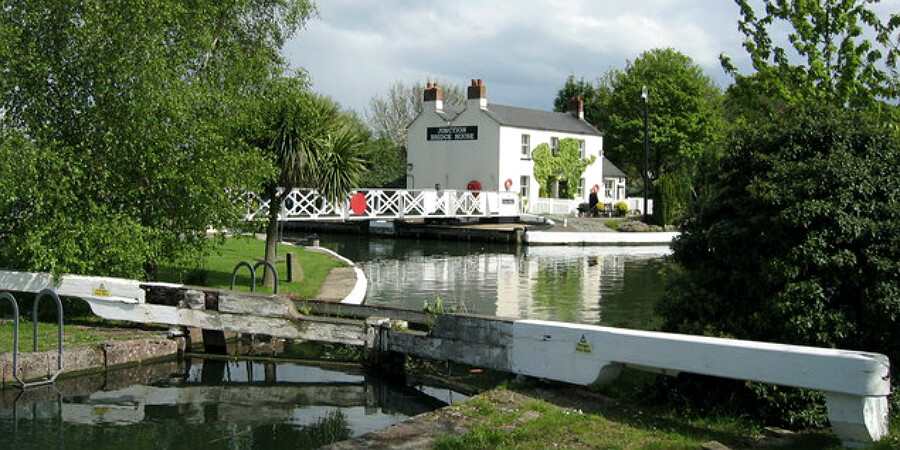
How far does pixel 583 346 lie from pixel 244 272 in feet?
44.1

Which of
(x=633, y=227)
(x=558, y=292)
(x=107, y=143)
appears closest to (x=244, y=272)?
(x=107, y=143)

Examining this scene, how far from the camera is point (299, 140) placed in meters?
17.9

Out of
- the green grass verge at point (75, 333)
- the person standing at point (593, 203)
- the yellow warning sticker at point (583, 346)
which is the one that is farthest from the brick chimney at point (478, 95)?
the yellow warning sticker at point (583, 346)

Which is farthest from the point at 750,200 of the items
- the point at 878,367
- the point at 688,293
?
the point at 878,367

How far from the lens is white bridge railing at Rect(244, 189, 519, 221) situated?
3639 centimetres

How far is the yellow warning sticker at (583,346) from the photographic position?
8.11 metres

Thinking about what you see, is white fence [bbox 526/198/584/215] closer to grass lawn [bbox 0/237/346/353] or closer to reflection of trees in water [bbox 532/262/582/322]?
reflection of trees in water [bbox 532/262/582/322]

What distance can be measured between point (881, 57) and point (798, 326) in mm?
10058

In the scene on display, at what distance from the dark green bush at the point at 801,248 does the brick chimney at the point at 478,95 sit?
42827 millimetres

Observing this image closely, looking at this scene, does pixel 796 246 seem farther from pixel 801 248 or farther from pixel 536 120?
pixel 536 120

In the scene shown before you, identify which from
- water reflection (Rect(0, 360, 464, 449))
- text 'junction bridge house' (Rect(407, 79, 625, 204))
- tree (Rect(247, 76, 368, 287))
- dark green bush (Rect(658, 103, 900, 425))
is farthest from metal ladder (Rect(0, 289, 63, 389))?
text 'junction bridge house' (Rect(407, 79, 625, 204))

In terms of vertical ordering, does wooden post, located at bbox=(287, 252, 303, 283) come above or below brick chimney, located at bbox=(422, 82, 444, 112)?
below

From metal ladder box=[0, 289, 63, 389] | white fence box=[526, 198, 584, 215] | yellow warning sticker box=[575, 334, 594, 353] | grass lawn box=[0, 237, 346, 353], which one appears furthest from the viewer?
white fence box=[526, 198, 584, 215]

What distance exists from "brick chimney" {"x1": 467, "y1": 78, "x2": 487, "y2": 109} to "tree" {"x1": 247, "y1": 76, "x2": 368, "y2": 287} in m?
32.1
